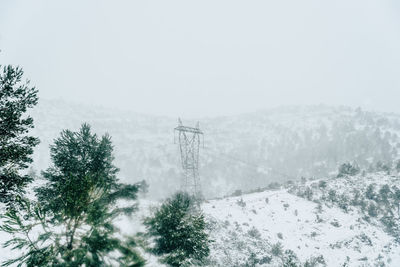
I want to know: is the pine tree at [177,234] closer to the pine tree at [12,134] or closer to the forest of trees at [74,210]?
the forest of trees at [74,210]

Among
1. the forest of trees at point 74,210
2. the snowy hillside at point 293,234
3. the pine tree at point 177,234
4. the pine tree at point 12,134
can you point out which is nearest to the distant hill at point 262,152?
the snowy hillside at point 293,234

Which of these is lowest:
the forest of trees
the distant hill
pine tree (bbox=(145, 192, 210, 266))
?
the distant hill

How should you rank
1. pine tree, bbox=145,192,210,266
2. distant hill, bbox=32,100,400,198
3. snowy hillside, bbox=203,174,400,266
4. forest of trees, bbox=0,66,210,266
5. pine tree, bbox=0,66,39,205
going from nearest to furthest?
1. forest of trees, bbox=0,66,210,266
2. pine tree, bbox=0,66,39,205
3. pine tree, bbox=145,192,210,266
4. snowy hillside, bbox=203,174,400,266
5. distant hill, bbox=32,100,400,198

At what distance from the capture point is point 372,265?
38.3m

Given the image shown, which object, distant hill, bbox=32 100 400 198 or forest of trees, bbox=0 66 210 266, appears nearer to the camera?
forest of trees, bbox=0 66 210 266

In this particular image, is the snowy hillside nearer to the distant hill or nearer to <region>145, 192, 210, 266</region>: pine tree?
<region>145, 192, 210, 266</region>: pine tree

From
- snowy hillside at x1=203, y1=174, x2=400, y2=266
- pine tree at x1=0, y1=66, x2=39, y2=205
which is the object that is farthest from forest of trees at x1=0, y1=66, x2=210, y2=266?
snowy hillside at x1=203, y1=174, x2=400, y2=266

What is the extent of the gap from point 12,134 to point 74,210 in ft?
20.0

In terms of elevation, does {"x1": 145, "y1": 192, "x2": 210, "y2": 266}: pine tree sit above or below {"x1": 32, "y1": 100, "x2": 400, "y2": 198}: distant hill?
above

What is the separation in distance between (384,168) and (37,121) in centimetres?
18506

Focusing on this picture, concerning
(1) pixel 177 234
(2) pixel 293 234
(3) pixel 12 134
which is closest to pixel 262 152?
(2) pixel 293 234

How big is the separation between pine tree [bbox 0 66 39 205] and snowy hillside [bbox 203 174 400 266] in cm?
2316

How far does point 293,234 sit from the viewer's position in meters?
44.4

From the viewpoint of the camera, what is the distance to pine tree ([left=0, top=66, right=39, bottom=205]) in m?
14.0
